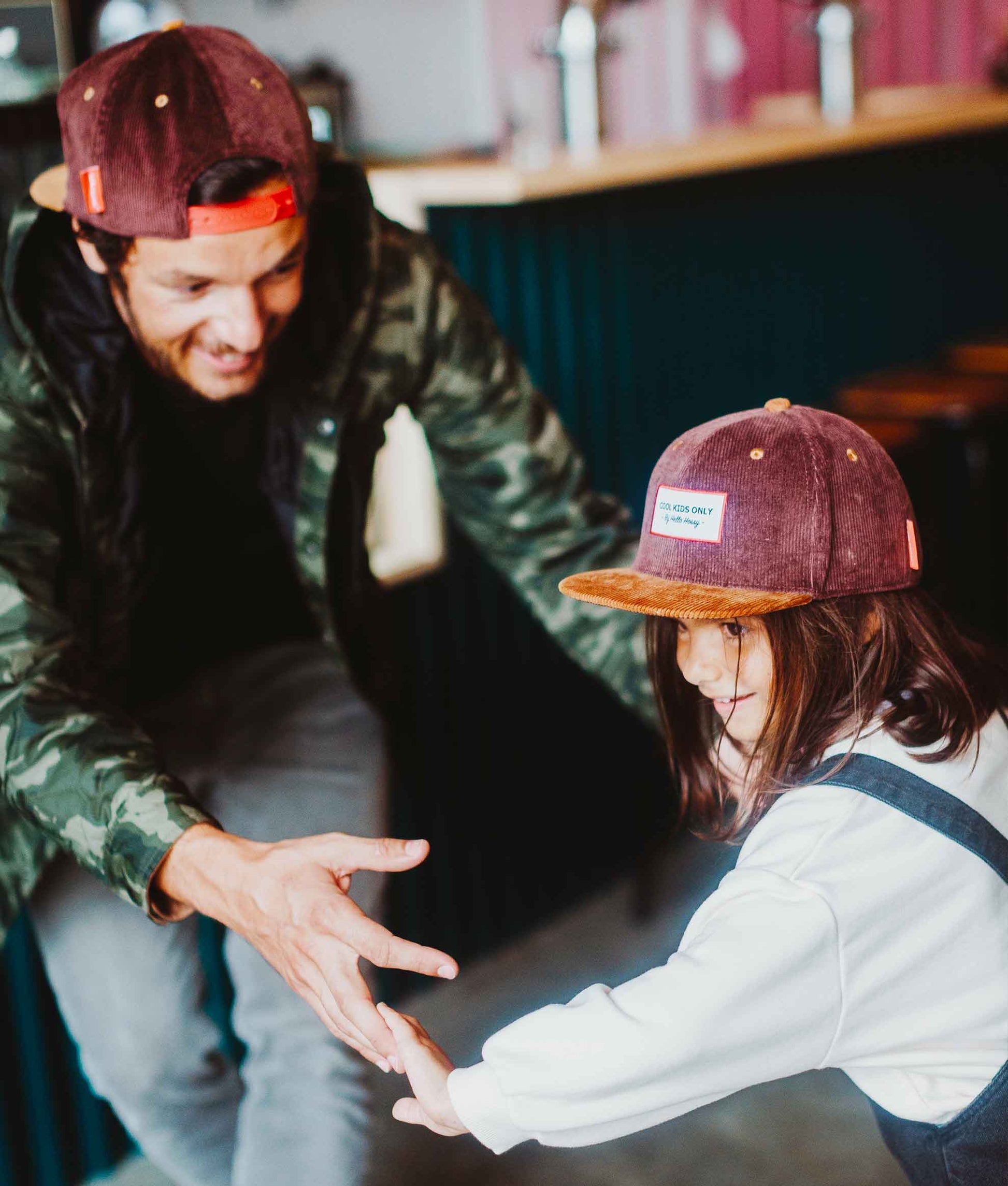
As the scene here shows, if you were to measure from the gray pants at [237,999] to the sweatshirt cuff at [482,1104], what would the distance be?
44 centimetres

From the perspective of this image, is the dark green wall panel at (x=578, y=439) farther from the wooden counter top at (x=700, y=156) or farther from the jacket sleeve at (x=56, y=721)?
the jacket sleeve at (x=56, y=721)

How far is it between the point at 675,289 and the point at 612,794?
3.23 ft

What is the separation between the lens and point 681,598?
103cm

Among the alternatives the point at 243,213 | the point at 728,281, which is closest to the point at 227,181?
the point at 243,213

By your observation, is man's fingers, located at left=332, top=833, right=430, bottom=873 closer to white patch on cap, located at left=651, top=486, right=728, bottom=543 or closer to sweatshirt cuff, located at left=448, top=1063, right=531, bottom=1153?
sweatshirt cuff, located at left=448, top=1063, right=531, bottom=1153

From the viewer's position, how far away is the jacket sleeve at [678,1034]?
0.94 metres

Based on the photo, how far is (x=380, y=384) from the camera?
1523mm

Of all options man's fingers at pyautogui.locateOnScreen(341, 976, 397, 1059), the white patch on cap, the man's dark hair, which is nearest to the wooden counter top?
the man's dark hair

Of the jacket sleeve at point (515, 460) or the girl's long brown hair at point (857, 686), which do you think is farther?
the jacket sleeve at point (515, 460)

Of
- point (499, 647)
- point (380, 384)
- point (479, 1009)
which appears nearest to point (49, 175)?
point (380, 384)

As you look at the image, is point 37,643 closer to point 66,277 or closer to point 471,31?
point 66,277

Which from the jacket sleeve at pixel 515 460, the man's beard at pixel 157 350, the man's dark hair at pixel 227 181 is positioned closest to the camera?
the man's dark hair at pixel 227 181

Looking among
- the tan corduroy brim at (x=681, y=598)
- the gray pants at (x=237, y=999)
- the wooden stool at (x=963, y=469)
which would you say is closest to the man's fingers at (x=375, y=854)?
the tan corduroy brim at (x=681, y=598)

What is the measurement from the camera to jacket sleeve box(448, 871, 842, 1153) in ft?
3.07
